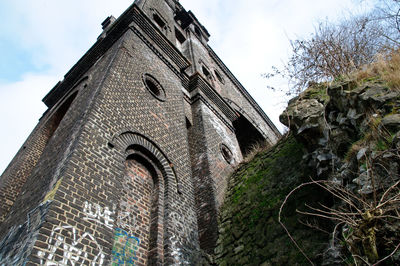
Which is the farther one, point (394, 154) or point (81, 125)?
point (81, 125)

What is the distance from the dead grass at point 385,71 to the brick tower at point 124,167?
13.9ft

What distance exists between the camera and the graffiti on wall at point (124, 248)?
14.6 feet

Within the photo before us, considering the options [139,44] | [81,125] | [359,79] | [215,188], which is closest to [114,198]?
[81,125]

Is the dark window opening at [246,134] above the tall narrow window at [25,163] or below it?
above

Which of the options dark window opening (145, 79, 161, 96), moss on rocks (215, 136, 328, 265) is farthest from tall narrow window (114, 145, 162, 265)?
dark window opening (145, 79, 161, 96)

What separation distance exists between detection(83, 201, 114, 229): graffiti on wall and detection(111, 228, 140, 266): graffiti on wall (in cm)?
51

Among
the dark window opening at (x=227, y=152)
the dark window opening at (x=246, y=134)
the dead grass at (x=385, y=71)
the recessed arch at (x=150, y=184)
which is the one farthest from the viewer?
the dark window opening at (x=246, y=134)

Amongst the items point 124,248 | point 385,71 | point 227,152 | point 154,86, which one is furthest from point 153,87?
point 385,71

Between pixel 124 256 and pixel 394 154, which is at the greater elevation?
pixel 124 256

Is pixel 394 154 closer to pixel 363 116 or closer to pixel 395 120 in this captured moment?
pixel 395 120

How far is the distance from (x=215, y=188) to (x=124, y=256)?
10.3 ft

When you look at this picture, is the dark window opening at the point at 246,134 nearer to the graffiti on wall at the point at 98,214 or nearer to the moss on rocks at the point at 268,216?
the moss on rocks at the point at 268,216

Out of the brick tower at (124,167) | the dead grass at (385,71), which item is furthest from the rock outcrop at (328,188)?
the brick tower at (124,167)

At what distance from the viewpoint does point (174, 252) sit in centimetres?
511
